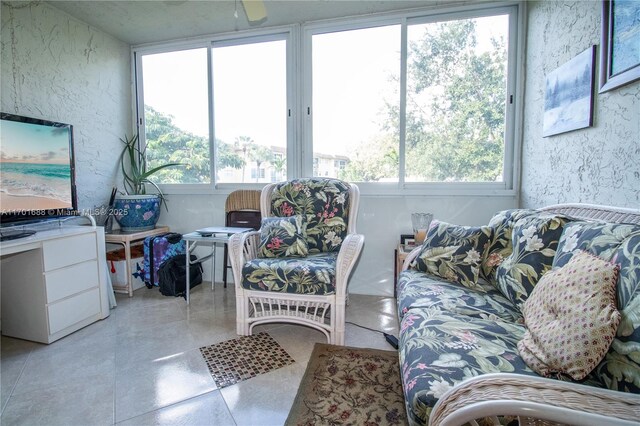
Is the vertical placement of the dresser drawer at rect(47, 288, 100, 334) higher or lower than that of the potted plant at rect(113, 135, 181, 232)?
lower

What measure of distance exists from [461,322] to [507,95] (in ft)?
7.19

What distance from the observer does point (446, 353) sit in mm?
1059

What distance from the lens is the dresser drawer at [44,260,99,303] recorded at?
2023 mm

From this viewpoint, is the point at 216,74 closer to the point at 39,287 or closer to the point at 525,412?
the point at 39,287

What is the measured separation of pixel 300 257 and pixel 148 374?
3.59 feet

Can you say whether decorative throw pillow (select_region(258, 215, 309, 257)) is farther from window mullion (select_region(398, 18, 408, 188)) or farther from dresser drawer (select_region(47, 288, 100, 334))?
dresser drawer (select_region(47, 288, 100, 334))

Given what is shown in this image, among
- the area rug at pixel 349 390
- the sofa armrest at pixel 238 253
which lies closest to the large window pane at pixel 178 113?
the sofa armrest at pixel 238 253

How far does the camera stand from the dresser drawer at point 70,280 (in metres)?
2.02

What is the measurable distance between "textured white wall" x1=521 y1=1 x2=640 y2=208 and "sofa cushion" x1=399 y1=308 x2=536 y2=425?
3.18ft

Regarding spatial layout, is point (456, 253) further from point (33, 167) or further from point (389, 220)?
point (33, 167)

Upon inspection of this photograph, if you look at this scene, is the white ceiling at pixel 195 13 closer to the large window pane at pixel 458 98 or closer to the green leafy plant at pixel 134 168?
the large window pane at pixel 458 98

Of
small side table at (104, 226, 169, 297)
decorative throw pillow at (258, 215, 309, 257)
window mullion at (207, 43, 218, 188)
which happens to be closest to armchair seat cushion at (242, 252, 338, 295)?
decorative throw pillow at (258, 215, 309, 257)

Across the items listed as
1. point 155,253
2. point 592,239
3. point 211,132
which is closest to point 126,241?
point 155,253

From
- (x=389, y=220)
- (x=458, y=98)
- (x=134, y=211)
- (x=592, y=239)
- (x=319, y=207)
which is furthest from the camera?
(x=134, y=211)
